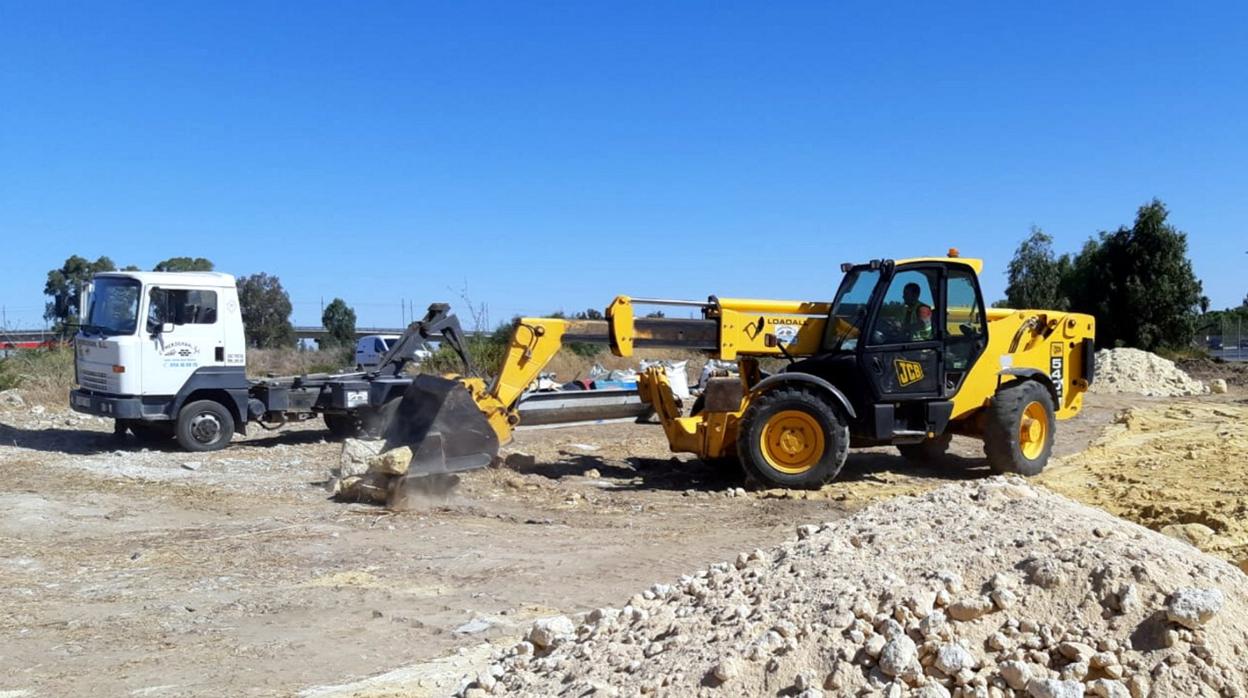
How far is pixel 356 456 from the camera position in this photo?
10.6 meters

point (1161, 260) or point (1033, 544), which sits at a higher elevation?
point (1161, 260)

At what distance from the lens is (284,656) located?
5449 millimetres

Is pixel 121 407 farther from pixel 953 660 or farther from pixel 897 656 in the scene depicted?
pixel 953 660

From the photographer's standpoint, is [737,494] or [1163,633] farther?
[737,494]

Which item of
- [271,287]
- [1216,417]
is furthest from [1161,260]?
[271,287]

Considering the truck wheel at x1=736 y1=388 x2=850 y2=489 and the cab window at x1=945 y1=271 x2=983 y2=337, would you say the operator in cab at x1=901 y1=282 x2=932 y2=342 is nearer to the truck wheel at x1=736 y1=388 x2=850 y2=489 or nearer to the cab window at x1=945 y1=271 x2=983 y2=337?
the cab window at x1=945 y1=271 x2=983 y2=337

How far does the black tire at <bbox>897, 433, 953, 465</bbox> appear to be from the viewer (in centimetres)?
1238

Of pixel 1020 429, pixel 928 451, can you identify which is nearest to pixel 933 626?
pixel 1020 429

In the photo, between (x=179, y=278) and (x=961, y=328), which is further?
(x=179, y=278)

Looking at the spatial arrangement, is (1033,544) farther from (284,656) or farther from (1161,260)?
(1161,260)

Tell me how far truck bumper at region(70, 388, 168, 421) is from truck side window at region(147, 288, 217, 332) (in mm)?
961

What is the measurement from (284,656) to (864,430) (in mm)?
6799

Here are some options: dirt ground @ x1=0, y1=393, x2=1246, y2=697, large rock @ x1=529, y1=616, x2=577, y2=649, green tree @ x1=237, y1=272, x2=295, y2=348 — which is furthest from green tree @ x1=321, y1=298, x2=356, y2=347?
large rock @ x1=529, y1=616, x2=577, y2=649

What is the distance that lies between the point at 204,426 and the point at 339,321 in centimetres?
2689
